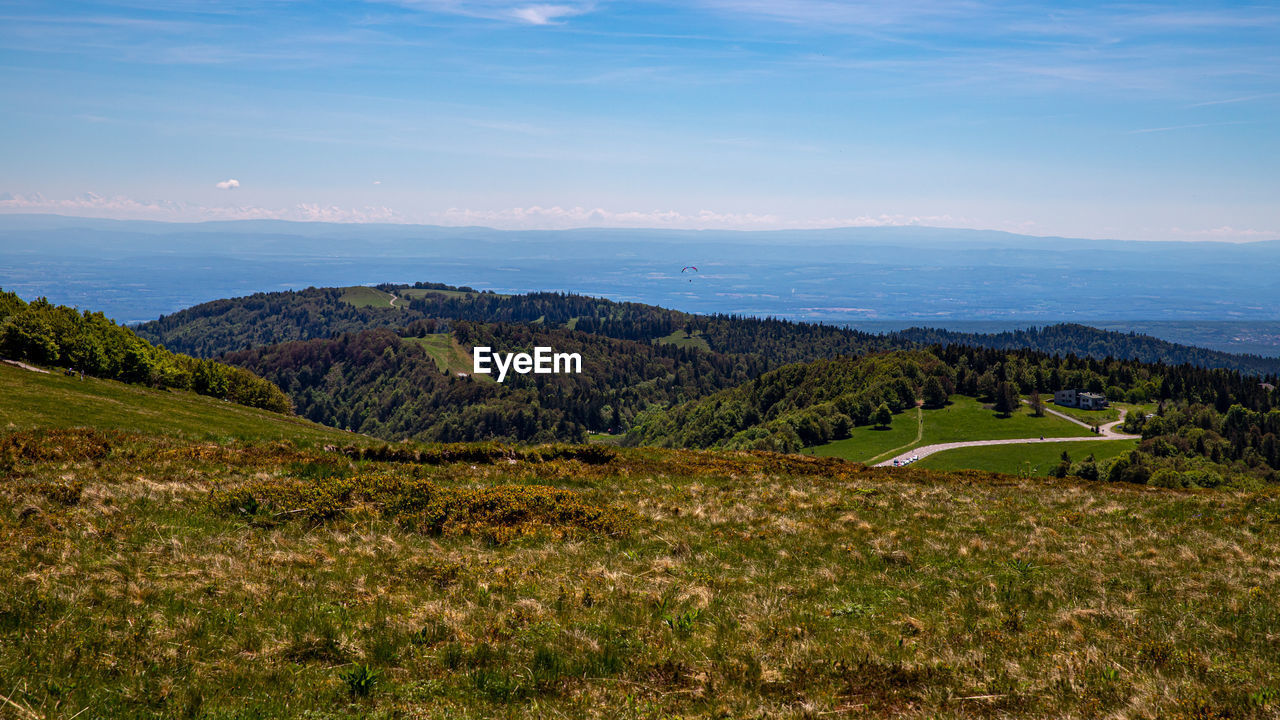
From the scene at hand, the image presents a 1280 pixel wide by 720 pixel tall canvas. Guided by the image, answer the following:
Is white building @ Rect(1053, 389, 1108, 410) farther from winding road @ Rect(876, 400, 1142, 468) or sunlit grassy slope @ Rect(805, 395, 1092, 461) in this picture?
winding road @ Rect(876, 400, 1142, 468)

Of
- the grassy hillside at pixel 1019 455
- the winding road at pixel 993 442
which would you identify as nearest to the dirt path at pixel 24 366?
the grassy hillside at pixel 1019 455

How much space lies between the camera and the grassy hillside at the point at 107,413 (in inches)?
1323

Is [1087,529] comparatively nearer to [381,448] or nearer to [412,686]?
[412,686]

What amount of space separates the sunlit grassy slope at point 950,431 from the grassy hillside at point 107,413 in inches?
5479

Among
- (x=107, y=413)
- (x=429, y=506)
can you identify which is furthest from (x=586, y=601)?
(x=107, y=413)

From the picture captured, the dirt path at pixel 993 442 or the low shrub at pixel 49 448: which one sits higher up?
the low shrub at pixel 49 448

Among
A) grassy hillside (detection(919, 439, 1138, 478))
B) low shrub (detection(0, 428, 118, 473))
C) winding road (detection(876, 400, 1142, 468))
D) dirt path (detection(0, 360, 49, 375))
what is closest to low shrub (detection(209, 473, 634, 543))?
low shrub (detection(0, 428, 118, 473))

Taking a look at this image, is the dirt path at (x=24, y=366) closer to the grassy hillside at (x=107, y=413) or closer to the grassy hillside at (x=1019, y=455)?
the grassy hillside at (x=107, y=413)

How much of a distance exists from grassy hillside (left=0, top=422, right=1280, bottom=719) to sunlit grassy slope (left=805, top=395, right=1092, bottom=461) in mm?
148844

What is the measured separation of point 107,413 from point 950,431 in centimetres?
17850

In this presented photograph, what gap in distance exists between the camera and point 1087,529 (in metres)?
20.0

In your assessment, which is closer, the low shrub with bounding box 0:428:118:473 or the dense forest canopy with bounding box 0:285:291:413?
the low shrub with bounding box 0:428:118:473

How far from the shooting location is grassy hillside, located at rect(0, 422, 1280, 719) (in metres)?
8.89

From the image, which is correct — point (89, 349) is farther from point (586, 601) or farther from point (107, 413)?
point (586, 601)
